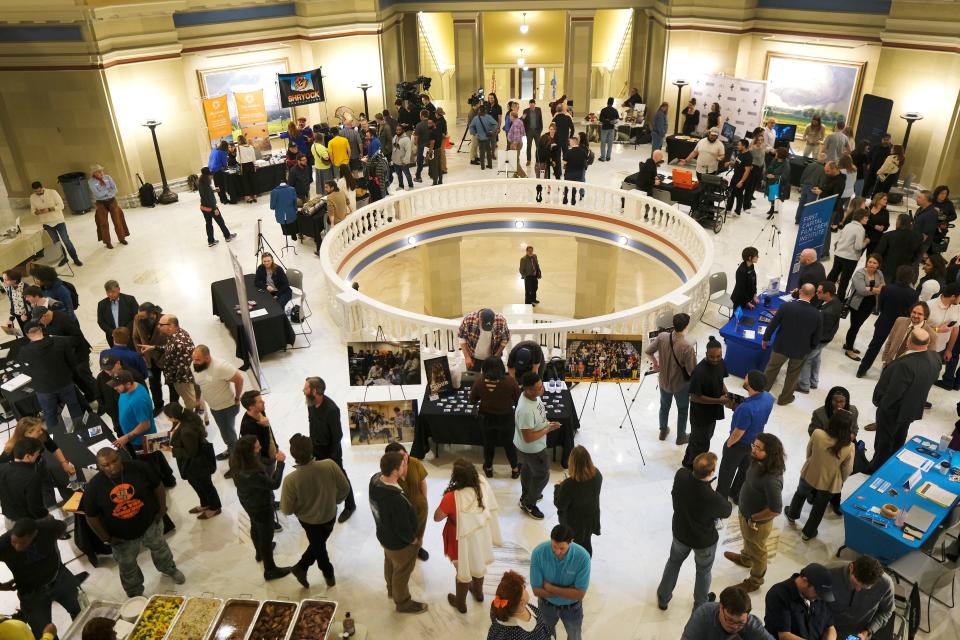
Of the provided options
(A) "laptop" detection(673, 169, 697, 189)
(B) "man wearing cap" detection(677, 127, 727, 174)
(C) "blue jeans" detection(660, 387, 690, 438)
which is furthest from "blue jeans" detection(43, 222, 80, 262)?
(B) "man wearing cap" detection(677, 127, 727, 174)

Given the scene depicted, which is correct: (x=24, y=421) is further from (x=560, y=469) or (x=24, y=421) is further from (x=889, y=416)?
(x=889, y=416)

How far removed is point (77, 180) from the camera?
1502cm

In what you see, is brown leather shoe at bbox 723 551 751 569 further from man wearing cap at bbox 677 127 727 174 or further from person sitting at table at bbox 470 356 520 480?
man wearing cap at bbox 677 127 727 174

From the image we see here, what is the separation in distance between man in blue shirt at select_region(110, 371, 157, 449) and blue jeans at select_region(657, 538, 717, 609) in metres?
4.58

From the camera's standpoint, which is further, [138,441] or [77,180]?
[77,180]

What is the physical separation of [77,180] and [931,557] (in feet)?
50.5

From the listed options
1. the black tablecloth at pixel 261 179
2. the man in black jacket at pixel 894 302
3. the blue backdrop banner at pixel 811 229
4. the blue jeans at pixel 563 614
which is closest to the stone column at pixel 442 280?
the black tablecloth at pixel 261 179

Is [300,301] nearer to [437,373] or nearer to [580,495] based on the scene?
[437,373]

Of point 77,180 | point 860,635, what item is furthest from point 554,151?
point 860,635

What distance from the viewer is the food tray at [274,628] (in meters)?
5.00

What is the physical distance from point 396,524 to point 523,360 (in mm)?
2564

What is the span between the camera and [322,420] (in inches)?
253

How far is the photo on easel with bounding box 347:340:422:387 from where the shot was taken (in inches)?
300

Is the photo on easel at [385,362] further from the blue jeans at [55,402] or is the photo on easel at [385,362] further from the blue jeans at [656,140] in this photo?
the blue jeans at [656,140]
